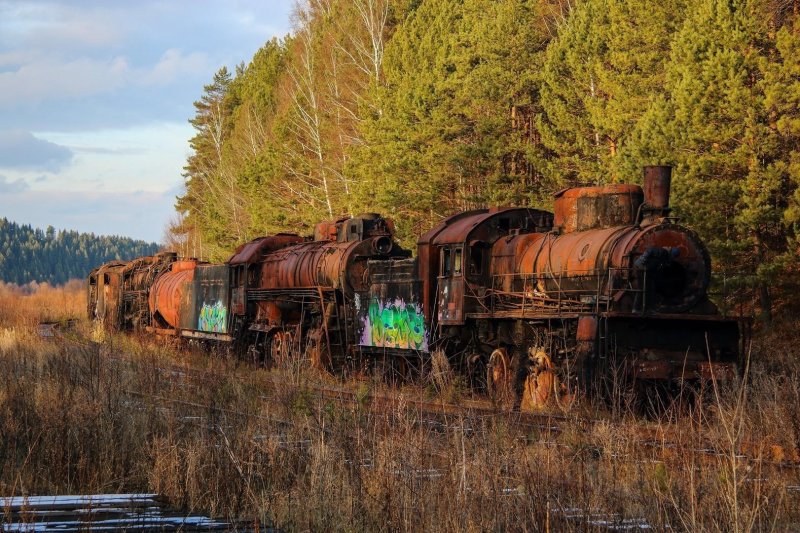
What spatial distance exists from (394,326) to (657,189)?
6.66 meters

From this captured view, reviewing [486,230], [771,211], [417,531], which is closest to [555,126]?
[771,211]

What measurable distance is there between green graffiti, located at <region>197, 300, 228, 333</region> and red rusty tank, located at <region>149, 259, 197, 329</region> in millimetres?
2125

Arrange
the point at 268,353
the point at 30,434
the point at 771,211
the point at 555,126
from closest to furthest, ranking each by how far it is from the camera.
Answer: the point at 30,434
the point at 771,211
the point at 268,353
the point at 555,126

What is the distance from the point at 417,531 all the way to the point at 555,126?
26.2m

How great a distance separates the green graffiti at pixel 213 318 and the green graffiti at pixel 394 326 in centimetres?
844

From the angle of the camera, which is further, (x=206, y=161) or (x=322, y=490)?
(x=206, y=161)

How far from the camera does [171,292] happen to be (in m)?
35.0

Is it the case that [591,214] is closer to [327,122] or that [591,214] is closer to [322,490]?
[322,490]

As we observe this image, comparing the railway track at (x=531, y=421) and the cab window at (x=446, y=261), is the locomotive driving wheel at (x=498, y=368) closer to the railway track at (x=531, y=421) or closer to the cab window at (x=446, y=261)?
the railway track at (x=531, y=421)

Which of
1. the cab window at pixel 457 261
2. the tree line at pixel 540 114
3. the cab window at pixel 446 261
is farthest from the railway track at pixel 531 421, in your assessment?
the tree line at pixel 540 114

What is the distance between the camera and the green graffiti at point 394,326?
757 inches

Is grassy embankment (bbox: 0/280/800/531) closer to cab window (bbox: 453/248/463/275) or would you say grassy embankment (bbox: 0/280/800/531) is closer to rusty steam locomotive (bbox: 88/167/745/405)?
rusty steam locomotive (bbox: 88/167/745/405)

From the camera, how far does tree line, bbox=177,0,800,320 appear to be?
23.1 m

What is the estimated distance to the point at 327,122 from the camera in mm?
46719
